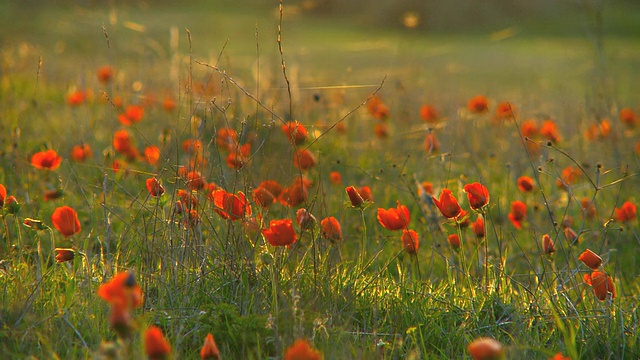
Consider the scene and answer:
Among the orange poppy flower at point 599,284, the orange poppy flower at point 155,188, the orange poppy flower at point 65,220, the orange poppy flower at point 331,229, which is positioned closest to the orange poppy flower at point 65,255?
the orange poppy flower at point 65,220

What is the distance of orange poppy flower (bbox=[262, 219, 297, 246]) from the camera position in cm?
185

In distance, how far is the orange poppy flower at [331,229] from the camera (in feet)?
7.19

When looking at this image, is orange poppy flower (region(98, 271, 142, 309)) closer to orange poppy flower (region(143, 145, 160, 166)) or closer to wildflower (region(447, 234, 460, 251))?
orange poppy flower (region(143, 145, 160, 166))

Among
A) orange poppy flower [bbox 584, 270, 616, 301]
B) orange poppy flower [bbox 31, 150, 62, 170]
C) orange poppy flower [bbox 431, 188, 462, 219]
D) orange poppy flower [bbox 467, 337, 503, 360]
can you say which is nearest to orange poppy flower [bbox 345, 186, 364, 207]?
orange poppy flower [bbox 431, 188, 462, 219]

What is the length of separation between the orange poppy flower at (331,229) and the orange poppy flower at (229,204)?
0.26m

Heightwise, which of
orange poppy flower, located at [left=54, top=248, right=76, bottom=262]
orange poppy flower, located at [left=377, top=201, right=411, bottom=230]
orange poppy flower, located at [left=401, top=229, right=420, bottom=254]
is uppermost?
orange poppy flower, located at [left=377, top=201, right=411, bottom=230]

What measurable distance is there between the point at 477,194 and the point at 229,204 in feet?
2.21

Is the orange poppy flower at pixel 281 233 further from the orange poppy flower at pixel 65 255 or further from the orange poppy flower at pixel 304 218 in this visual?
the orange poppy flower at pixel 65 255

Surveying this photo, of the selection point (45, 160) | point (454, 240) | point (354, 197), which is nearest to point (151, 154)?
point (45, 160)

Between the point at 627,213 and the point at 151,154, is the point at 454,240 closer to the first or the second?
the point at 627,213

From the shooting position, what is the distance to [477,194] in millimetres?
2008

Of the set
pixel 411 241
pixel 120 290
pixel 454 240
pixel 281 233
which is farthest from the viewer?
pixel 454 240

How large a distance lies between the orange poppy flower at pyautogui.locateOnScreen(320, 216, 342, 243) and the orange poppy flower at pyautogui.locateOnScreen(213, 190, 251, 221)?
26 centimetres

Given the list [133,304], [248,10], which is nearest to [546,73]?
[133,304]
